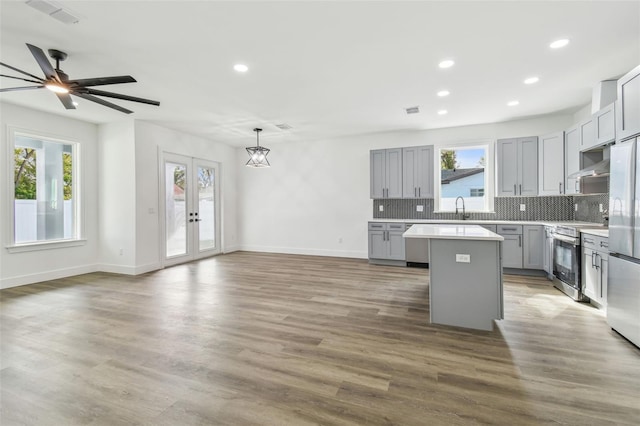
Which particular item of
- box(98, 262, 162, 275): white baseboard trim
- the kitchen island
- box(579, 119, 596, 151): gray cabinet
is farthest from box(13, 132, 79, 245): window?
box(579, 119, 596, 151): gray cabinet

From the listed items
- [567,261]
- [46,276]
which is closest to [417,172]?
[567,261]

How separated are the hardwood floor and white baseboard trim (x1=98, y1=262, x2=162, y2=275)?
1295 mm

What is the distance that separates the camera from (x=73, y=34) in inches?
107

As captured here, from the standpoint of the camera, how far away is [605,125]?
11.5 ft

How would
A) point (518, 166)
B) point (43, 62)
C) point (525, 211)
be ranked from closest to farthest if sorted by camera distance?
1. point (43, 62)
2. point (518, 166)
3. point (525, 211)

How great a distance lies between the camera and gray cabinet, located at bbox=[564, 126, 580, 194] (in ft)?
14.3

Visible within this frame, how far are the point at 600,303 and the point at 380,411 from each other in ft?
10.7

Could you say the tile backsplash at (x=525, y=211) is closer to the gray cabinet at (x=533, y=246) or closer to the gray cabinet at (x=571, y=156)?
the gray cabinet at (x=571, y=156)

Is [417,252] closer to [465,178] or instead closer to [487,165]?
[465,178]

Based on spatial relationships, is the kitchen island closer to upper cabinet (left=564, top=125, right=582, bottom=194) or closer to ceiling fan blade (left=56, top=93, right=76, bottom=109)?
upper cabinet (left=564, top=125, right=582, bottom=194)

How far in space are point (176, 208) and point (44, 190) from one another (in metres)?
2.11

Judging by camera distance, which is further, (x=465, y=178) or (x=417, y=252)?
(x=465, y=178)

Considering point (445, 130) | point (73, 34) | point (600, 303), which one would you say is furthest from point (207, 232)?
point (600, 303)

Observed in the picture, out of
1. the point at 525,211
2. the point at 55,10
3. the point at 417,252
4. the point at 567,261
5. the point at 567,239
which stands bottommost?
the point at 417,252
